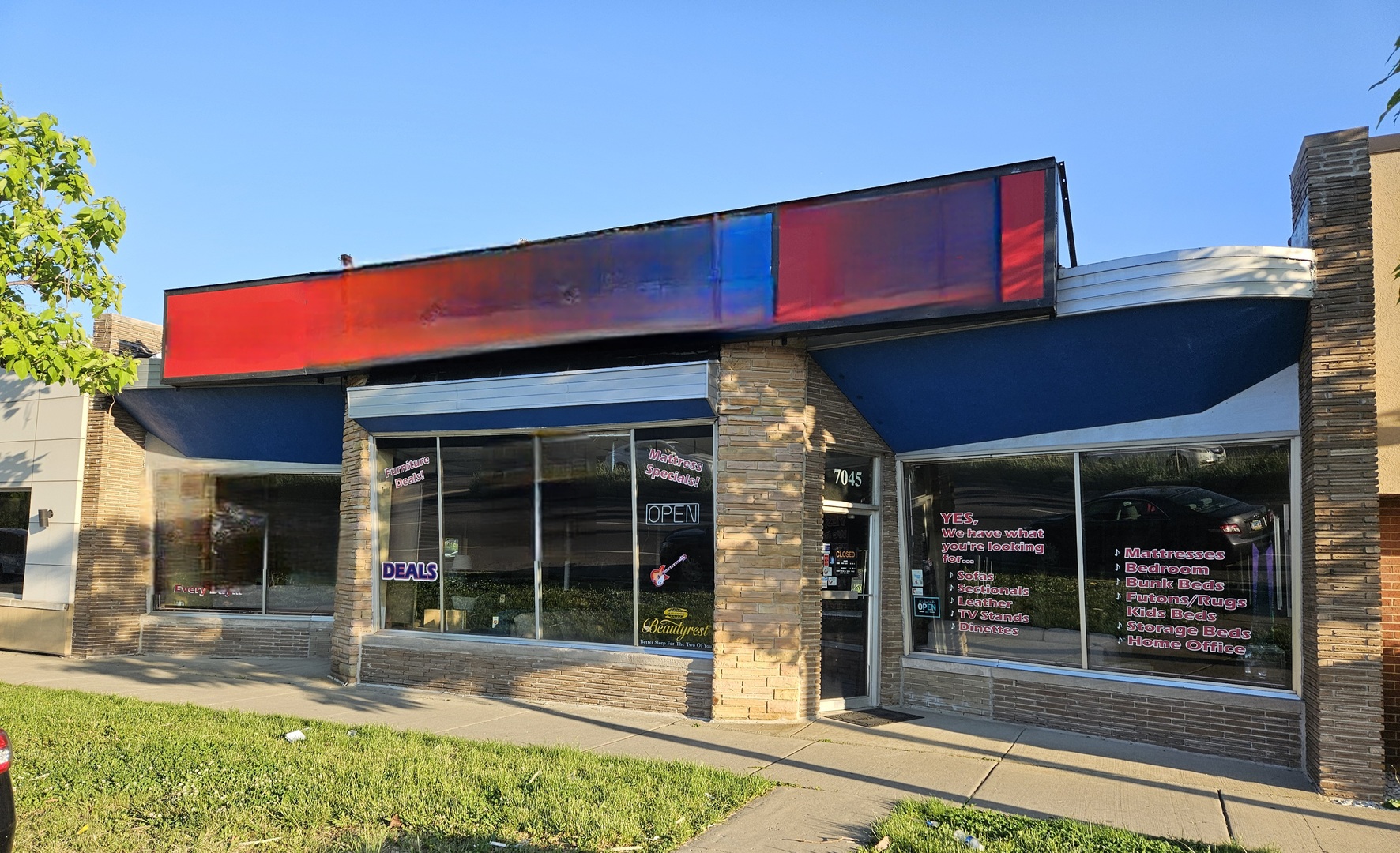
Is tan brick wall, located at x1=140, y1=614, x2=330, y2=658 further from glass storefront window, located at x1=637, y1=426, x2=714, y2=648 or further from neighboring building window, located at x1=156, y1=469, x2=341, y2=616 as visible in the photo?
glass storefront window, located at x1=637, y1=426, x2=714, y2=648

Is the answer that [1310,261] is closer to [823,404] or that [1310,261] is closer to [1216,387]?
[1216,387]

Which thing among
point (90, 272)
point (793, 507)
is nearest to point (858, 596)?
point (793, 507)

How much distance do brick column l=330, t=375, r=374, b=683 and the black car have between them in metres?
6.86

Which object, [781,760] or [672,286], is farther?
[672,286]

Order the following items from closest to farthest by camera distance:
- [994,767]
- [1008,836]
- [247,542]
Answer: [1008,836] → [994,767] → [247,542]

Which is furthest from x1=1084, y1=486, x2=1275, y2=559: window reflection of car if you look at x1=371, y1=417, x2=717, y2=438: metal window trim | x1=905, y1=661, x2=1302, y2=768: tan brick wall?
x1=371, y1=417, x2=717, y2=438: metal window trim

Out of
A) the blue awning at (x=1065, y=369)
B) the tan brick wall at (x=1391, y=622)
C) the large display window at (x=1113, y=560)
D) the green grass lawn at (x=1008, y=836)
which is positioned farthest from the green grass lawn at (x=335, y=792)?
the tan brick wall at (x=1391, y=622)

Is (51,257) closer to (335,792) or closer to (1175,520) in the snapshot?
(335,792)

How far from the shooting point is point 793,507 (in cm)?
961

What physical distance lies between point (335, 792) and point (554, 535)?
4.63 metres

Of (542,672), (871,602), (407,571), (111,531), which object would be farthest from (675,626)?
(111,531)

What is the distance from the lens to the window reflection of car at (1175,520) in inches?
341

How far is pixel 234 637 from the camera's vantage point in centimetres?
1405

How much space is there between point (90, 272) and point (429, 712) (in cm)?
578
